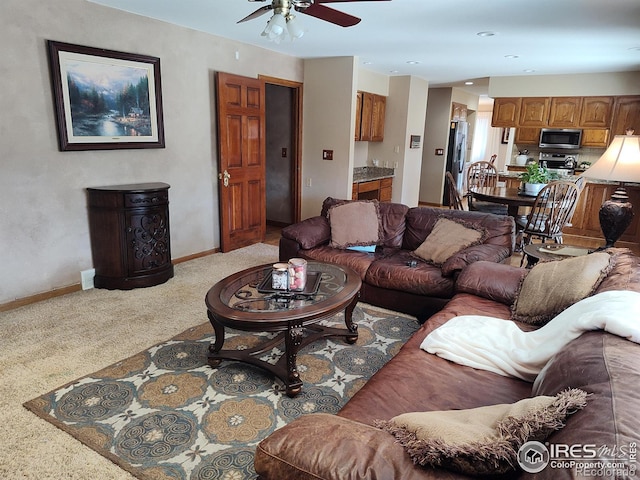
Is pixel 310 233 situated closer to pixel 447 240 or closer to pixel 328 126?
pixel 447 240

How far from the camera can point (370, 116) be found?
6.76 m

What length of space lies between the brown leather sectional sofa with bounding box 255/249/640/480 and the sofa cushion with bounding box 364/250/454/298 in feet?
4.00

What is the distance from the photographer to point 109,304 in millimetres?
3520

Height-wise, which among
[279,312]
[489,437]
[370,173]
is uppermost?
[370,173]

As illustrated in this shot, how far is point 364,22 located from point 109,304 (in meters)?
3.29

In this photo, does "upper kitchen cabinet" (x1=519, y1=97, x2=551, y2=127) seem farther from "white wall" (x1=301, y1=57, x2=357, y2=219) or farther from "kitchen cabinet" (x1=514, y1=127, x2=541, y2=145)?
"white wall" (x1=301, y1=57, x2=357, y2=219)

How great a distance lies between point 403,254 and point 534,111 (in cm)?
471

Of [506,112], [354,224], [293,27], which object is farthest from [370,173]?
[293,27]

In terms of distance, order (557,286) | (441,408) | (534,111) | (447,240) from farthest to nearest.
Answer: (534,111) < (447,240) < (557,286) < (441,408)

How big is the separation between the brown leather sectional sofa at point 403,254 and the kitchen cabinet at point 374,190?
6.90ft

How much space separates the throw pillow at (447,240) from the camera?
342 centimetres

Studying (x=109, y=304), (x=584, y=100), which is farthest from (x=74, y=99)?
(x=584, y=100)

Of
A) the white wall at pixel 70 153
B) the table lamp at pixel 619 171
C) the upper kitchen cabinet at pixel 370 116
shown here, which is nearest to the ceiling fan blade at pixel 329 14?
the table lamp at pixel 619 171

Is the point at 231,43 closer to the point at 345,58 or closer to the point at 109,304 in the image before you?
the point at 345,58
